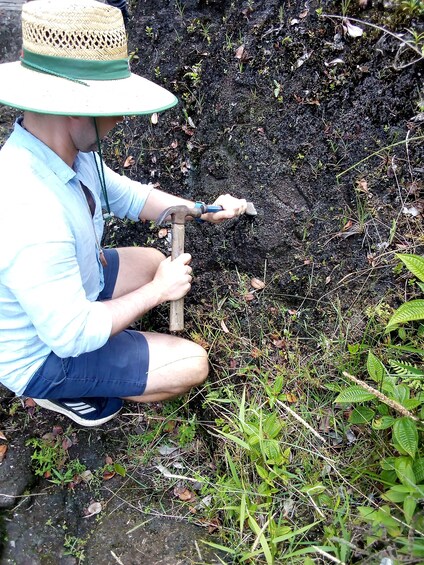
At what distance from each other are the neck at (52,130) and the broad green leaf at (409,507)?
6.43 ft

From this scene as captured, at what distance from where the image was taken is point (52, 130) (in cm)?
200

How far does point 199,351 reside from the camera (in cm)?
276

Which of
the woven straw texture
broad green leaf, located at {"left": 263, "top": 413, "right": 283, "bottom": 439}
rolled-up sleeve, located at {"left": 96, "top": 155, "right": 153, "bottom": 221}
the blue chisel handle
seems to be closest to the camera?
the woven straw texture

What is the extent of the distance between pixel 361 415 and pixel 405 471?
12.8 inches

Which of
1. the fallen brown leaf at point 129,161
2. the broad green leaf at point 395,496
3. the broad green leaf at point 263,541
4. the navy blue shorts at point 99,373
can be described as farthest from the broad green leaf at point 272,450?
the fallen brown leaf at point 129,161

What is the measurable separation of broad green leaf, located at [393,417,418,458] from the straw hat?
163cm

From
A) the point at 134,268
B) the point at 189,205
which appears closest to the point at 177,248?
the point at 189,205

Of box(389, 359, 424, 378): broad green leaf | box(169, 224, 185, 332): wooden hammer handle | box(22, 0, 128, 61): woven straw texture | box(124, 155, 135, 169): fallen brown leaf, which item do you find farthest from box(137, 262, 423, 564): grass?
box(22, 0, 128, 61): woven straw texture

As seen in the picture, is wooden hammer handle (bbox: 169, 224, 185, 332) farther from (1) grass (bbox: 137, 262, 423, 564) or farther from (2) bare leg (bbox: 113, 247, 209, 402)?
(1) grass (bbox: 137, 262, 423, 564)

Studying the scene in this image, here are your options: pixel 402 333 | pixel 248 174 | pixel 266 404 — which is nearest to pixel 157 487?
pixel 266 404

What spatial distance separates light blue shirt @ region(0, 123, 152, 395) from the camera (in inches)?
74.5

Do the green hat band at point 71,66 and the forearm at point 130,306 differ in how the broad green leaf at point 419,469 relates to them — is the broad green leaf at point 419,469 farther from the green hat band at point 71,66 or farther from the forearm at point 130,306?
the green hat band at point 71,66

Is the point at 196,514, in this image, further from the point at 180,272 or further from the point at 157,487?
the point at 180,272

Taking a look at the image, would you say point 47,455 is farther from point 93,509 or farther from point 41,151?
point 41,151
